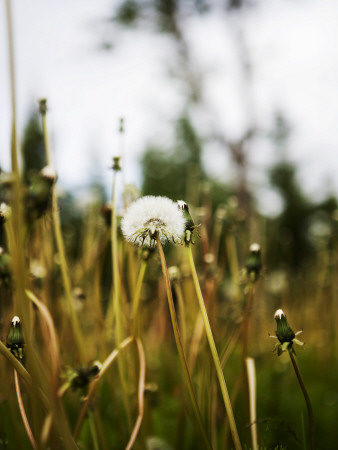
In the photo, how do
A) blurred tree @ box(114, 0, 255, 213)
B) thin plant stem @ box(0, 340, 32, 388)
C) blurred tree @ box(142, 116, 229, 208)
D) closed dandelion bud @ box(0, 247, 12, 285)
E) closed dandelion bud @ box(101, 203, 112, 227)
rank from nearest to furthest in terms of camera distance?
thin plant stem @ box(0, 340, 32, 388)
closed dandelion bud @ box(0, 247, 12, 285)
closed dandelion bud @ box(101, 203, 112, 227)
blurred tree @ box(114, 0, 255, 213)
blurred tree @ box(142, 116, 229, 208)

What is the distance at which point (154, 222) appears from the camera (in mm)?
413

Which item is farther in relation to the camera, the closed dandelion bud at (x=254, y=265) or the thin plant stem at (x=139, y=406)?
the closed dandelion bud at (x=254, y=265)

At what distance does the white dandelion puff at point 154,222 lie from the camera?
406 millimetres

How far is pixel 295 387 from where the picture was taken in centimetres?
97

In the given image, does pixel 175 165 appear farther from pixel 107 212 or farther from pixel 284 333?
pixel 284 333

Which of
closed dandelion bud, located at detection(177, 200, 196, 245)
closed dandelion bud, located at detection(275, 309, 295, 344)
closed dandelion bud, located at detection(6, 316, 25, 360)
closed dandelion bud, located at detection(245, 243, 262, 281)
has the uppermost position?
closed dandelion bud, located at detection(245, 243, 262, 281)

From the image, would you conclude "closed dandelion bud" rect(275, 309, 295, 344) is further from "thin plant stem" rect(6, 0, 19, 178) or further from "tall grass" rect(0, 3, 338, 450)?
"thin plant stem" rect(6, 0, 19, 178)

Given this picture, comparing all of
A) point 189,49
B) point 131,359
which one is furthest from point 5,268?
point 189,49

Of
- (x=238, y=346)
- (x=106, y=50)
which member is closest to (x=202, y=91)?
(x=106, y=50)

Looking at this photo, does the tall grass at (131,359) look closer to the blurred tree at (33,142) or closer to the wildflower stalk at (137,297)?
the wildflower stalk at (137,297)

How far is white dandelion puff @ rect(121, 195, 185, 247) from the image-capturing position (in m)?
0.41

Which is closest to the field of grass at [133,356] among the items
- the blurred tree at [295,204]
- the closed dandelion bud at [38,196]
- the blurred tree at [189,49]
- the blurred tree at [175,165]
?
the closed dandelion bud at [38,196]

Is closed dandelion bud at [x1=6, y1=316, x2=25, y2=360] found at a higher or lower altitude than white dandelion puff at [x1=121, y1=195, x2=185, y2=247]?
lower

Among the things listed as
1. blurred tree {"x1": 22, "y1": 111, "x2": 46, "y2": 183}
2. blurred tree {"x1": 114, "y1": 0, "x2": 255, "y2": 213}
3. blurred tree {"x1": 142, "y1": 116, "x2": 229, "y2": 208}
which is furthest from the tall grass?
blurred tree {"x1": 142, "y1": 116, "x2": 229, "y2": 208}
